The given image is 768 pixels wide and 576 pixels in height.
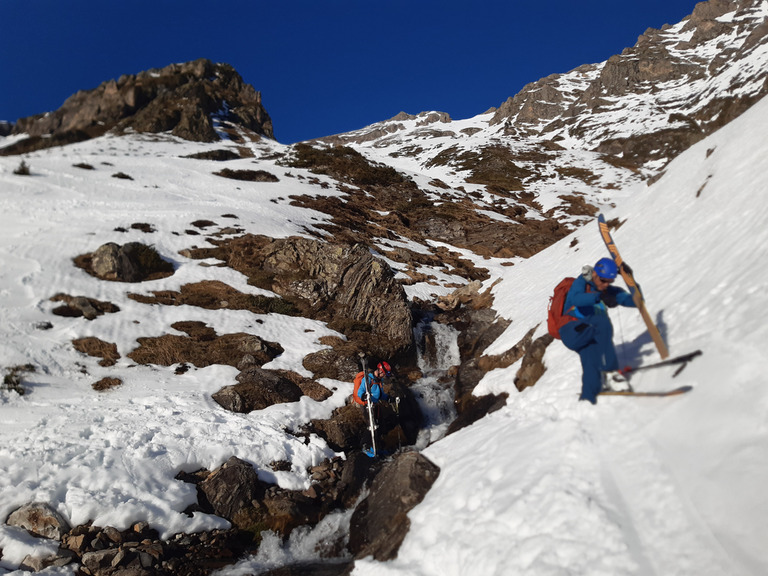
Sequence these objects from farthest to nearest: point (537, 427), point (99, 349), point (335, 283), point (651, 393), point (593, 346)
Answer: point (335, 283)
point (99, 349)
point (537, 427)
point (593, 346)
point (651, 393)

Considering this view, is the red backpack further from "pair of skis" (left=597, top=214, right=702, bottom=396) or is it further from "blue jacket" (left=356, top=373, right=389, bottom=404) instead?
"blue jacket" (left=356, top=373, right=389, bottom=404)

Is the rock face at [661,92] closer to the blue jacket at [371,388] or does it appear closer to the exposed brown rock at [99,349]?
the blue jacket at [371,388]

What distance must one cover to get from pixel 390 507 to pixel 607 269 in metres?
5.43

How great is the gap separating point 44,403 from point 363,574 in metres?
11.0

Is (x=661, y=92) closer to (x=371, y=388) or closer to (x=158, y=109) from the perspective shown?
(x=158, y=109)

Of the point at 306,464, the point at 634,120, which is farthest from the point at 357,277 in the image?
the point at 634,120

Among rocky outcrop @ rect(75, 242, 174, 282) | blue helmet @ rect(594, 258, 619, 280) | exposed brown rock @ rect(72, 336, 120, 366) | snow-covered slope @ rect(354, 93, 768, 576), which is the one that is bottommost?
snow-covered slope @ rect(354, 93, 768, 576)

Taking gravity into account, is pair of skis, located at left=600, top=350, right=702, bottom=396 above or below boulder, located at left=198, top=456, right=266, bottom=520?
above

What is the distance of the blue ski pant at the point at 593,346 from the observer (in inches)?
233

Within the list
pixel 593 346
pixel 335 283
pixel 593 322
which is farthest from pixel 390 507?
pixel 335 283

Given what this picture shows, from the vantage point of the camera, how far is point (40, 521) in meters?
7.44

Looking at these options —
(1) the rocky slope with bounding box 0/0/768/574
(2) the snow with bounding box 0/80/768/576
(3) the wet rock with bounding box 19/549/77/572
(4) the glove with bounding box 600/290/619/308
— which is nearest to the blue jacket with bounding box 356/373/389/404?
(1) the rocky slope with bounding box 0/0/768/574

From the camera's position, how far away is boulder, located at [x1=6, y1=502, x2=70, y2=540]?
735 centimetres

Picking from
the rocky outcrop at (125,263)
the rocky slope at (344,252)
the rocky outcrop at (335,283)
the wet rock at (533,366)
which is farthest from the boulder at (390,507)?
the rocky outcrop at (125,263)
